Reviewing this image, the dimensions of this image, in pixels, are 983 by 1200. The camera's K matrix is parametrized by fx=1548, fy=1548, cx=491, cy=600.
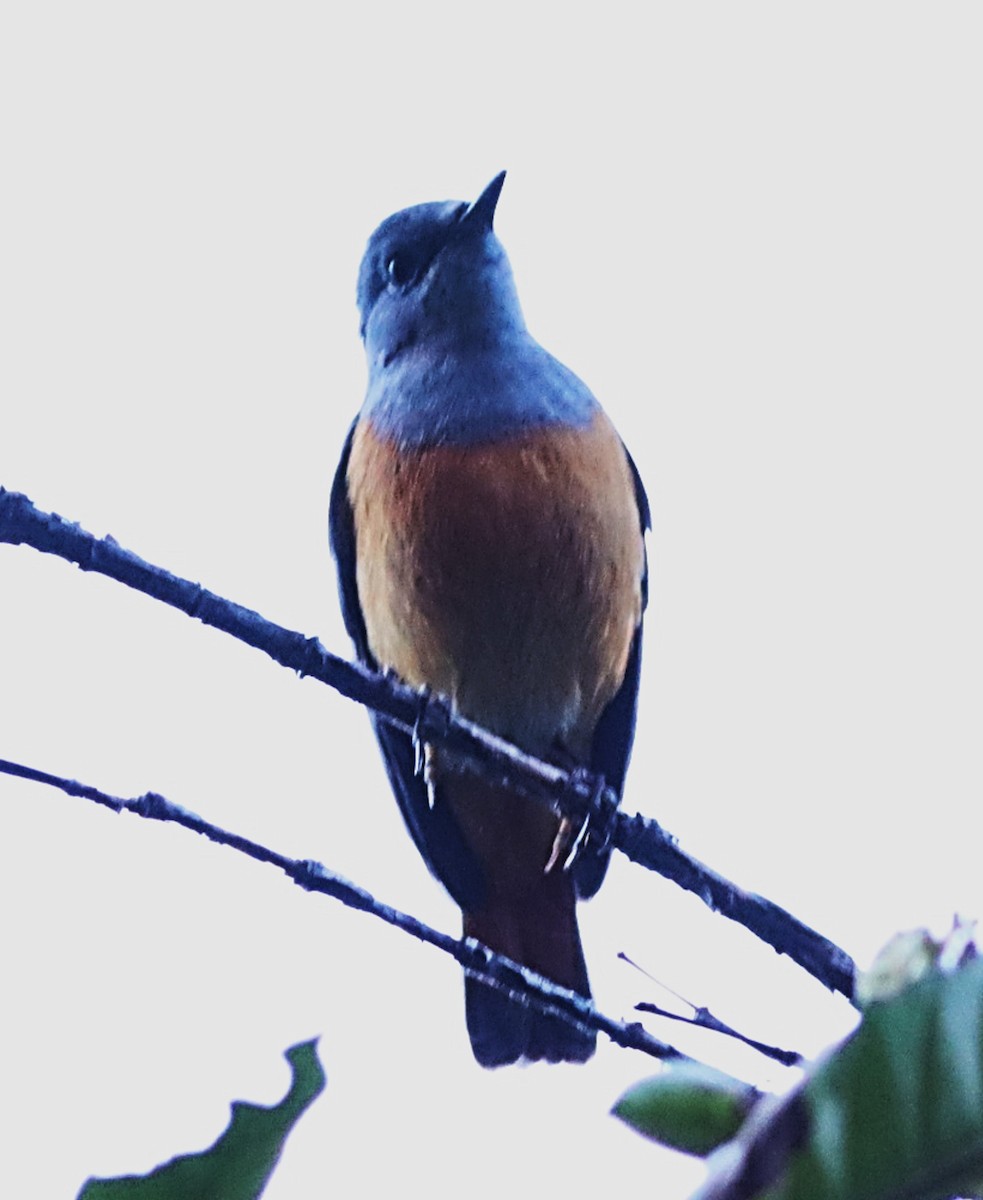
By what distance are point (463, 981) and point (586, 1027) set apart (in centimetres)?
259

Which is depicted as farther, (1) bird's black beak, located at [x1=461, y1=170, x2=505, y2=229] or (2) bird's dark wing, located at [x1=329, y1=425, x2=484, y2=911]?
(1) bird's black beak, located at [x1=461, y1=170, x2=505, y2=229]

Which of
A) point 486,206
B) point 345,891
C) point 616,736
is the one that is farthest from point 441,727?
point 486,206

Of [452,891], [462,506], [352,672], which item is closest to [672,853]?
[352,672]

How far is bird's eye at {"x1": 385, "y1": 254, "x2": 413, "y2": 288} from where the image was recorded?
4480 millimetres

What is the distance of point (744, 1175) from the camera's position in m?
0.59

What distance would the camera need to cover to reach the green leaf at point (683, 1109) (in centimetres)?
82

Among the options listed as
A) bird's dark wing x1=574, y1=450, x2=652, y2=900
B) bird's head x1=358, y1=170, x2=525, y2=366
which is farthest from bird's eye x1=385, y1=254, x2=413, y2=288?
bird's dark wing x1=574, y1=450, x2=652, y2=900


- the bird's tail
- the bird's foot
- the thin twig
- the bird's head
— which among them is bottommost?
the thin twig

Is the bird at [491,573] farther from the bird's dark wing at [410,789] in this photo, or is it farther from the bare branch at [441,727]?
the bare branch at [441,727]

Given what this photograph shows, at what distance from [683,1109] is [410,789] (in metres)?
3.49

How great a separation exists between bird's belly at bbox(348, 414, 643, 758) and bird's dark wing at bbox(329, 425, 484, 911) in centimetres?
17

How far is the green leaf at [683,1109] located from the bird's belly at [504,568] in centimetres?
281

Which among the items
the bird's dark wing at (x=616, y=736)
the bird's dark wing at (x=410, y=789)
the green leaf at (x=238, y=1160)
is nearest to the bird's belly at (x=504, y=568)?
the bird's dark wing at (x=410, y=789)

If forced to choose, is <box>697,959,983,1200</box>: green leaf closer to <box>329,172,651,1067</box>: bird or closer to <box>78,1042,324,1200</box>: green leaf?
<box>78,1042,324,1200</box>: green leaf
